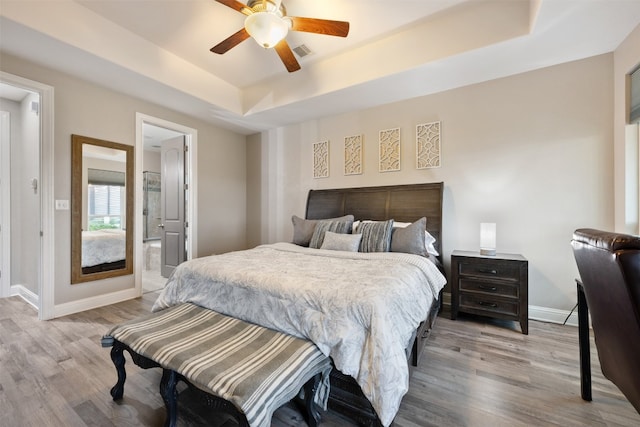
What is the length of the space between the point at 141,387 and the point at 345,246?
1.98m

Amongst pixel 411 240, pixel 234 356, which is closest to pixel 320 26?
pixel 411 240

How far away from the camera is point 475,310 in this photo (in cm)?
271

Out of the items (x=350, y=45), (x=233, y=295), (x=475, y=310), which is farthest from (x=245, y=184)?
(x=475, y=310)

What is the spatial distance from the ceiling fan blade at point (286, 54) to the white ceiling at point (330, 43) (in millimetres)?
389

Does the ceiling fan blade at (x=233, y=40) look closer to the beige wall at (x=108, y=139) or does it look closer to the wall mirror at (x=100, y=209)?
the beige wall at (x=108, y=139)

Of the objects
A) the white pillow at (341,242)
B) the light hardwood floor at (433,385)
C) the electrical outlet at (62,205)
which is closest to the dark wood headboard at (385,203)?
the white pillow at (341,242)

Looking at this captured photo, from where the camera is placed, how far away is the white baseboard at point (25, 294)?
328 cm

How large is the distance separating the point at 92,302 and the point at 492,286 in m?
4.46

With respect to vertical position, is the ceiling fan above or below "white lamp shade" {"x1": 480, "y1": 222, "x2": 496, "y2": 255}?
above

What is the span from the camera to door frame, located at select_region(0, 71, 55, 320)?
2799 mm

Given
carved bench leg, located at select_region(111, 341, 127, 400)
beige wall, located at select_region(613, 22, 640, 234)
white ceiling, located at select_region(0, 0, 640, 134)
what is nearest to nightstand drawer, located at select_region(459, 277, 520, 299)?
beige wall, located at select_region(613, 22, 640, 234)

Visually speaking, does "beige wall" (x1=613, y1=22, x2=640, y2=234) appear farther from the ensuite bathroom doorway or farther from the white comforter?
the ensuite bathroom doorway

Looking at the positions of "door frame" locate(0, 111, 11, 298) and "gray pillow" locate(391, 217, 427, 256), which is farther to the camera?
"door frame" locate(0, 111, 11, 298)

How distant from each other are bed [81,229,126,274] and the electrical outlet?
0.34m
